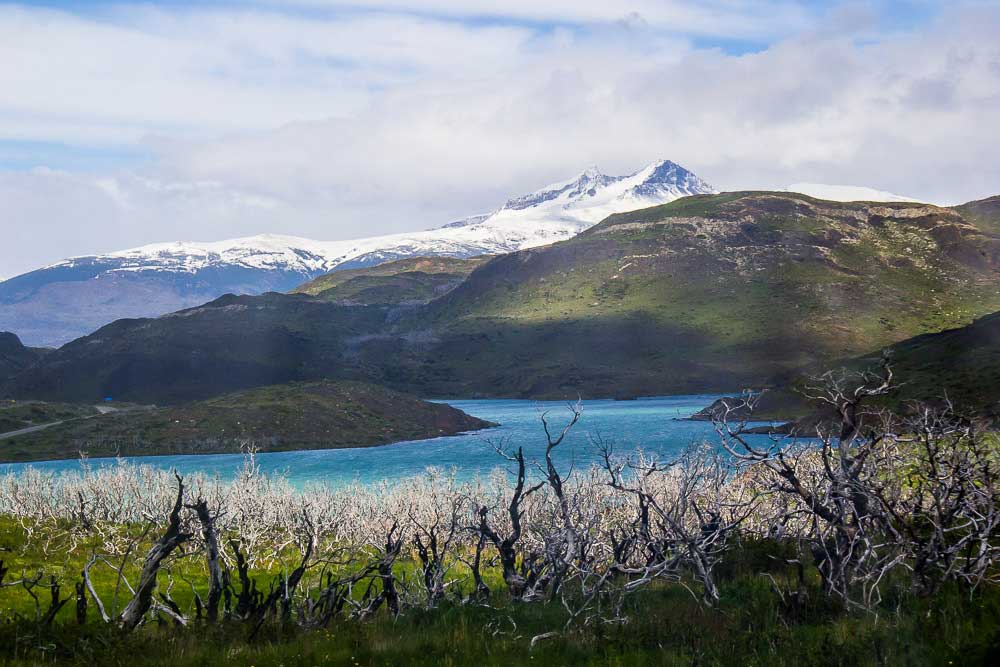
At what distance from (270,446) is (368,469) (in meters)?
28.4

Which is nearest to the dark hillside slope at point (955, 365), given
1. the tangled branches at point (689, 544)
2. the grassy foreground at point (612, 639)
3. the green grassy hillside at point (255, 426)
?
the tangled branches at point (689, 544)

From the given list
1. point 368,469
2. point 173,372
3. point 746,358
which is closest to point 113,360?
point 173,372

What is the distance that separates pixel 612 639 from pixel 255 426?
11439 cm

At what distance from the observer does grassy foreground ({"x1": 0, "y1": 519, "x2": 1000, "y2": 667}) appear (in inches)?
→ 392

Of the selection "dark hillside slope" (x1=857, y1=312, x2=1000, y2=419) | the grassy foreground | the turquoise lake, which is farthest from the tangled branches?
"dark hillside slope" (x1=857, y1=312, x2=1000, y2=419)

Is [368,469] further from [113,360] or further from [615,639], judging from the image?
[113,360]

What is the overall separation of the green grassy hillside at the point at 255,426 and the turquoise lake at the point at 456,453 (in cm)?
218

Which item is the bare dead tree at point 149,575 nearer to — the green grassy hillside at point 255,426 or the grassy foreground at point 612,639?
the grassy foreground at point 612,639

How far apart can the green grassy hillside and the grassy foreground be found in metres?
98.8

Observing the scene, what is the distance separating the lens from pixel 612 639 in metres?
11.6

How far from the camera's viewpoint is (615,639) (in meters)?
11.7

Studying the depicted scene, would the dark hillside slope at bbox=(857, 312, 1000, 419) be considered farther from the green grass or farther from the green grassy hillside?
the green grass

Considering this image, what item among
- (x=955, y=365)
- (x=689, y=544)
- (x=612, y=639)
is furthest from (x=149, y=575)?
(x=955, y=365)

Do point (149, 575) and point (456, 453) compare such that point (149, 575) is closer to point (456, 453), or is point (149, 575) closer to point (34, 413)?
point (456, 453)
